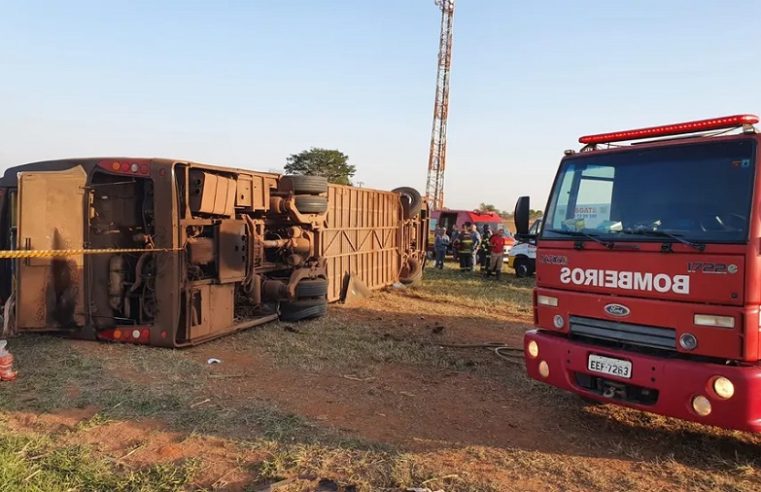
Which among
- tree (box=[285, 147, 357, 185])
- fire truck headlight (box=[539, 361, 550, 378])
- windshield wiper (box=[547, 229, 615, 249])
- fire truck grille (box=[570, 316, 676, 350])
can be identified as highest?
tree (box=[285, 147, 357, 185])

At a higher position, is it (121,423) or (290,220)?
(290,220)

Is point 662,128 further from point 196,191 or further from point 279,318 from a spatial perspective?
point 279,318

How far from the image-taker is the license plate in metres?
4.18

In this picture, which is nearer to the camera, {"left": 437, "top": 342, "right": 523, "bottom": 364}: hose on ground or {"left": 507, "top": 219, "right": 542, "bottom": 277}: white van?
{"left": 437, "top": 342, "right": 523, "bottom": 364}: hose on ground

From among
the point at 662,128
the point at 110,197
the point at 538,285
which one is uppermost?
the point at 662,128

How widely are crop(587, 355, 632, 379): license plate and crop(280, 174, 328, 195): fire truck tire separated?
5671 millimetres

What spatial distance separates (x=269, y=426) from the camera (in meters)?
4.68

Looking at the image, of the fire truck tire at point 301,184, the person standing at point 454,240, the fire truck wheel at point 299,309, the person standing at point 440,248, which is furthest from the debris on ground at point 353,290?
the person standing at point 454,240

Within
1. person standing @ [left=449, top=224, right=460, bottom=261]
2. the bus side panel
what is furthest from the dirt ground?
person standing @ [left=449, top=224, right=460, bottom=261]

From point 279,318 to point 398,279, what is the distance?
553 centimetres

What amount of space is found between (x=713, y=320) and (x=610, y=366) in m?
0.79

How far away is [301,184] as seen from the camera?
897 cm

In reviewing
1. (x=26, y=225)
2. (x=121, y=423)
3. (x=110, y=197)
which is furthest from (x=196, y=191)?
(x=121, y=423)

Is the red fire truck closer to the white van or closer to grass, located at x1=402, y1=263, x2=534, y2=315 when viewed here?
grass, located at x1=402, y1=263, x2=534, y2=315
